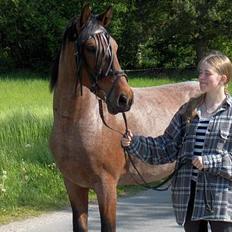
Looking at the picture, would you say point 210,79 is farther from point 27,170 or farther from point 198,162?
point 27,170

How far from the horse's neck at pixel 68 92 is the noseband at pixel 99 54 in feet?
0.59

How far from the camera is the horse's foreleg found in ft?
14.2

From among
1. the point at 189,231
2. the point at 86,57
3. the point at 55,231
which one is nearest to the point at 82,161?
the point at 86,57

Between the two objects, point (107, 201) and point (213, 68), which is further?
point (107, 201)

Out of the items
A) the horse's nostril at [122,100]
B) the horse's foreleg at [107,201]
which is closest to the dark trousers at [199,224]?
the horse's nostril at [122,100]

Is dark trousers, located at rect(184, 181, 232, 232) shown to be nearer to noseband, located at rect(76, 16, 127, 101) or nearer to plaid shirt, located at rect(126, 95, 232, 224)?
plaid shirt, located at rect(126, 95, 232, 224)

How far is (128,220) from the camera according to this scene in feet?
20.6

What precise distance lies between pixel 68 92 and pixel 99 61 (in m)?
0.41

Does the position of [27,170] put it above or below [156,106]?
below

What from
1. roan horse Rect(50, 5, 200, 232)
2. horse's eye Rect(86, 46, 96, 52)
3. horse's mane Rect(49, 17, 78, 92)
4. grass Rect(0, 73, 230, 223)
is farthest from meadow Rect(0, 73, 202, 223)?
horse's eye Rect(86, 46, 96, 52)

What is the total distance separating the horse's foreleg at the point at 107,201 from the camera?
4.32m

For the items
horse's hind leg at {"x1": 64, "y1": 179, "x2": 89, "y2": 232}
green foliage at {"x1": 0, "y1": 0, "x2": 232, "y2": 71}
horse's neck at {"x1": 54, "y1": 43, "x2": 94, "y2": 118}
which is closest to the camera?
horse's neck at {"x1": 54, "y1": 43, "x2": 94, "y2": 118}

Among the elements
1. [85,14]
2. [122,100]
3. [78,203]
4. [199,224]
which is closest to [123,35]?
[78,203]

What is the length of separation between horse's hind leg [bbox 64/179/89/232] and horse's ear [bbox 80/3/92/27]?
4.07 ft
